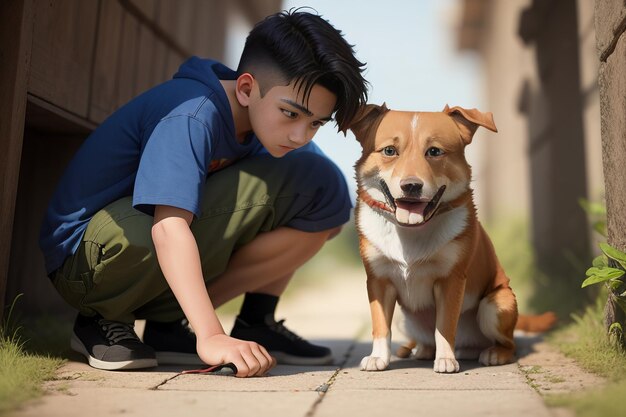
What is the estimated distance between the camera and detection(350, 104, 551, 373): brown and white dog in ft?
6.82

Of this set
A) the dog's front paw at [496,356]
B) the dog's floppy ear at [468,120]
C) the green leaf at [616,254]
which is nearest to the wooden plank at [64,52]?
the dog's floppy ear at [468,120]

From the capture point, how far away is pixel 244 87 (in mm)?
2234

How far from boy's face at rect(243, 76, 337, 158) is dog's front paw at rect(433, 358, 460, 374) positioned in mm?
863

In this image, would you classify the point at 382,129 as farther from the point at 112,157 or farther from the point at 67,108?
the point at 67,108

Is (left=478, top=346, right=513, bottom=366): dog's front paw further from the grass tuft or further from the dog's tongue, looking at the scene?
the grass tuft

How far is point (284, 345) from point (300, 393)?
773mm

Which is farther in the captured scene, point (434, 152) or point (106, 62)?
point (106, 62)

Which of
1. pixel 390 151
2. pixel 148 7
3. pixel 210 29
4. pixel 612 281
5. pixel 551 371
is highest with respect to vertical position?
pixel 210 29

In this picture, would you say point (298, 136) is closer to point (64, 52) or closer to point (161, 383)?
point (161, 383)

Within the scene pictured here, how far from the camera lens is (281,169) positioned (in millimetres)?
2439

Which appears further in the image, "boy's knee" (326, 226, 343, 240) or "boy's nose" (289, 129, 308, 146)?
"boy's knee" (326, 226, 343, 240)

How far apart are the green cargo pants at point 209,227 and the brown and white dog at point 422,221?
0.30 metres

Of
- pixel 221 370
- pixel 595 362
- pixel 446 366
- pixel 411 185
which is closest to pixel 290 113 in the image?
pixel 411 185

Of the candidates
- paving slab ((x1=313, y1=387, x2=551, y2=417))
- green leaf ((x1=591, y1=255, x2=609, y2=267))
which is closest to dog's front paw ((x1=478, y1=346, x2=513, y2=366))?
green leaf ((x1=591, y1=255, x2=609, y2=267))
